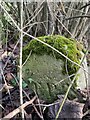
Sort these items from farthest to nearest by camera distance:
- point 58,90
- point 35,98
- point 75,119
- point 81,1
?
point 81,1
point 58,90
point 35,98
point 75,119

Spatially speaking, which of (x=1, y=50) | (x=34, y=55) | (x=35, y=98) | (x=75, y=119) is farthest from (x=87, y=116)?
(x=1, y=50)

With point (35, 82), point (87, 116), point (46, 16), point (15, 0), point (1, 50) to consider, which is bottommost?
point (87, 116)

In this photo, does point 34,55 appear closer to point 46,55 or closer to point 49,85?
point 46,55

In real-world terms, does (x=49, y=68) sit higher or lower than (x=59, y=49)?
lower

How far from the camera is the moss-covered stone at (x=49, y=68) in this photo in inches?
87.7

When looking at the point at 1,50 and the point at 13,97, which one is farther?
the point at 1,50

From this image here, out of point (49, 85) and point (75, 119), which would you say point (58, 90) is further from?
point (75, 119)

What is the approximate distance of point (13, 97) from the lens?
2088 millimetres

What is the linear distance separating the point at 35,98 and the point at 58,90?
10.4 inches

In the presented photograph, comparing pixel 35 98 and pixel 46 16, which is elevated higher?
pixel 46 16

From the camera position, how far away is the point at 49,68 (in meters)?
2.29

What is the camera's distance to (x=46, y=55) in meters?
2.30

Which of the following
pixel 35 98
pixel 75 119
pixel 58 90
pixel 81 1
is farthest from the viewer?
pixel 81 1

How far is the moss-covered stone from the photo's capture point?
223 centimetres
